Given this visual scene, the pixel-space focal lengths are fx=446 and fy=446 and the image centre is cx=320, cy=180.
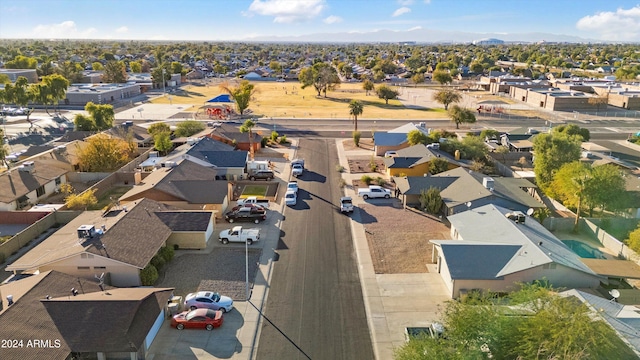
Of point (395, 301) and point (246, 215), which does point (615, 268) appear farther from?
point (246, 215)

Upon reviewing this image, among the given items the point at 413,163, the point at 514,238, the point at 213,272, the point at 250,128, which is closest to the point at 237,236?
the point at 213,272

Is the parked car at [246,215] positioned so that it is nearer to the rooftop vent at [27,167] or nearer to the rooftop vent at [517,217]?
the rooftop vent at [517,217]

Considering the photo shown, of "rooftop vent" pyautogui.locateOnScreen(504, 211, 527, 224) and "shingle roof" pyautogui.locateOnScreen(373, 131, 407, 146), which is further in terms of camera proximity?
"shingle roof" pyautogui.locateOnScreen(373, 131, 407, 146)

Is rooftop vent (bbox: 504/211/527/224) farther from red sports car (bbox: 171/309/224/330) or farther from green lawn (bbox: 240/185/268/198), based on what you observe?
green lawn (bbox: 240/185/268/198)

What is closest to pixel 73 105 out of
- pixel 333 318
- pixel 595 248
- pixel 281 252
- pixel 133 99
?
pixel 133 99

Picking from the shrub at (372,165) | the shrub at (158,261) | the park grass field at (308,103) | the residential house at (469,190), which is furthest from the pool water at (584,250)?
the park grass field at (308,103)

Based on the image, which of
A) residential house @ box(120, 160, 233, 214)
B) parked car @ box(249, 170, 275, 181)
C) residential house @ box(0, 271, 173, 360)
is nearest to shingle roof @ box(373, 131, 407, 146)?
parked car @ box(249, 170, 275, 181)
